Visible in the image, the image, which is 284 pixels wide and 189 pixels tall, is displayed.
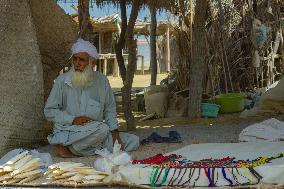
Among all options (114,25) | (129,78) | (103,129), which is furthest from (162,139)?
(114,25)

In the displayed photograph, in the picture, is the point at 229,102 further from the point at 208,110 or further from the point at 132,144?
the point at 132,144

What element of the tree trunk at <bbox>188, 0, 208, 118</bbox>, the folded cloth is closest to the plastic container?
the tree trunk at <bbox>188, 0, 208, 118</bbox>

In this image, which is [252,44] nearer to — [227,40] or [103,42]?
[227,40]

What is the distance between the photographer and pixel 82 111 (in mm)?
5445

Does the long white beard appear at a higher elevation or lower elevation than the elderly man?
higher

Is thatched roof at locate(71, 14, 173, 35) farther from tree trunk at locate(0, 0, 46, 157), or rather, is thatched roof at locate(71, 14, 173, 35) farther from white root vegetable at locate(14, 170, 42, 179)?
white root vegetable at locate(14, 170, 42, 179)

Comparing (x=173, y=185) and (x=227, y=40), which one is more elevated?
(x=227, y=40)

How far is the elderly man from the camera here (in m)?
5.29

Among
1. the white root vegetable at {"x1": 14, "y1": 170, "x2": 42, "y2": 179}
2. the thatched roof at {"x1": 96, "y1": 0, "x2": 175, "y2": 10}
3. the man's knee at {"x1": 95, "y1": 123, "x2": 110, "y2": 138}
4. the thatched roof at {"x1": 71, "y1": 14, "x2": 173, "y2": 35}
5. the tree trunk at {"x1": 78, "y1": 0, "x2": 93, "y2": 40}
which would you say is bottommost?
the white root vegetable at {"x1": 14, "y1": 170, "x2": 42, "y2": 179}

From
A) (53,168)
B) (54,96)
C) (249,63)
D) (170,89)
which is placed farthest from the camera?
(249,63)

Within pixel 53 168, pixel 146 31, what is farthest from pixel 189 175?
pixel 146 31

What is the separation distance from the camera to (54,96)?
546 centimetres

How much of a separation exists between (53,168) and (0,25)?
214cm

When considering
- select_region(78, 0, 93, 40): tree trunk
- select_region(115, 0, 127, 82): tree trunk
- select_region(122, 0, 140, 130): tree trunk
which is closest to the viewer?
select_region(78, 0, 93, 40): tree trunk
